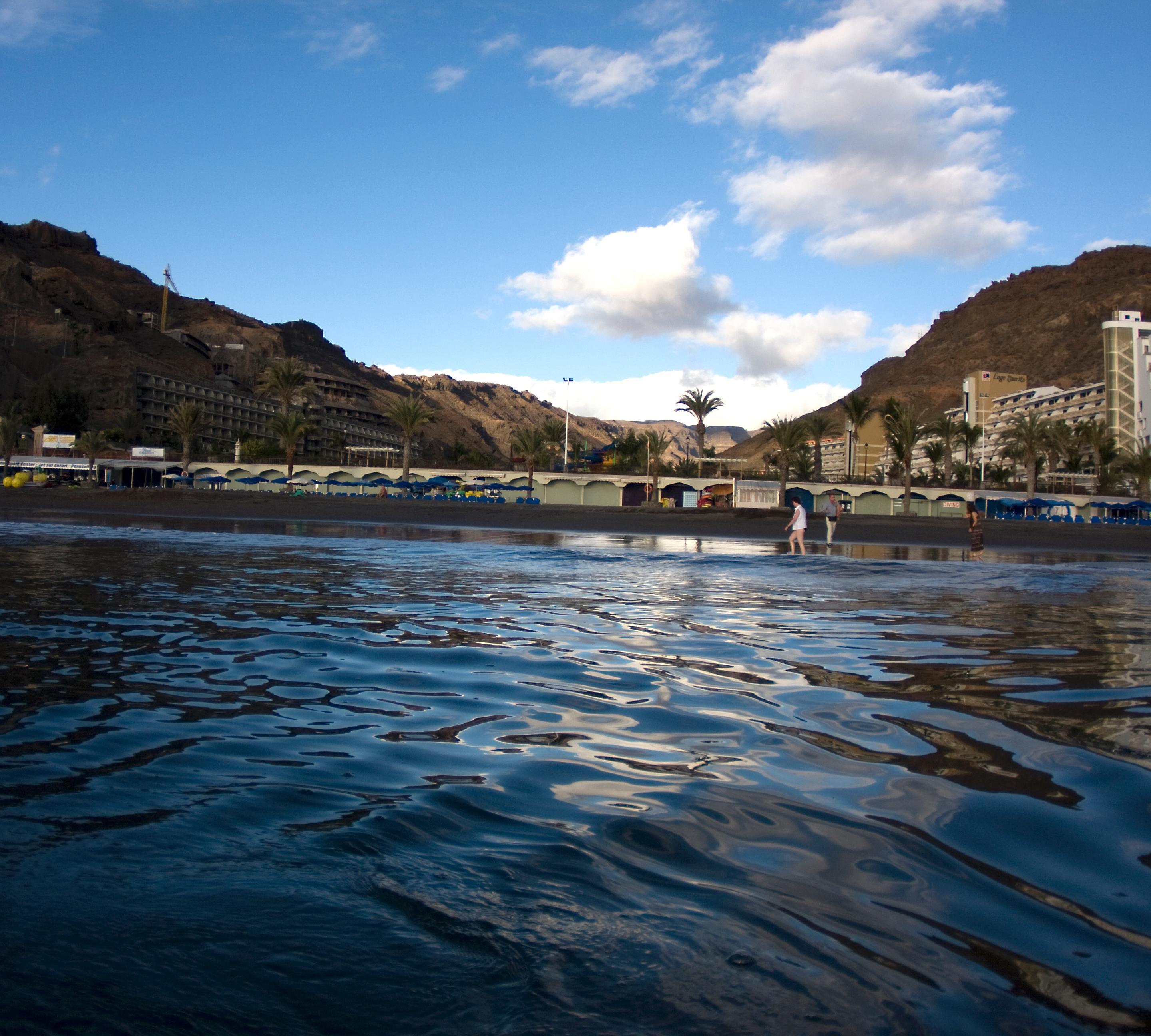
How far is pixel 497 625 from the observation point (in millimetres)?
7953

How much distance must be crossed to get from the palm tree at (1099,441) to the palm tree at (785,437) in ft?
105

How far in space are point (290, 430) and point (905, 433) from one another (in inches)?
1735

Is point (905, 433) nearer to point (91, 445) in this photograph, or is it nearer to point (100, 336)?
point (91, 445)

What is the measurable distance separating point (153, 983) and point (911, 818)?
2.32 metres

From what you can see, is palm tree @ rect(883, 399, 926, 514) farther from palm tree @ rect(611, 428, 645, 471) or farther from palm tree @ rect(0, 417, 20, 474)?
palm tree @ rect(0, 417, 20, 474)

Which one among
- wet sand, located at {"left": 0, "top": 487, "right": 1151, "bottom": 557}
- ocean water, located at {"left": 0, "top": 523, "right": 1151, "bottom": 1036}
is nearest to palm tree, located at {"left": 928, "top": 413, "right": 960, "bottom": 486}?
wet sand, located at {"left": 0, "top": 487, "right": 1151, "bottom": 557}

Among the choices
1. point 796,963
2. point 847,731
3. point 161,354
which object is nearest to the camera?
point 796,963

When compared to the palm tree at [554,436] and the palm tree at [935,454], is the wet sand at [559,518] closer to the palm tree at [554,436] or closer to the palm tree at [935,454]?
the palm tree at [554,436]

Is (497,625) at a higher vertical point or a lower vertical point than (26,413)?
lower

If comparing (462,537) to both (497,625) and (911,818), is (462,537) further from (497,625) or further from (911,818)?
(911,818)

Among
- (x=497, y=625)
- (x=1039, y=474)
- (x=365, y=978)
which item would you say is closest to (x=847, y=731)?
(x=365, y=978)

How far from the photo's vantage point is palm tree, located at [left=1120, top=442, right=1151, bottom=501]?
230 ft

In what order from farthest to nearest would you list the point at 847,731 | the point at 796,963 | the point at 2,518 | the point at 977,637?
the point at 2,518 < the point at 977,637 < the point at 847,731 < the point at 796,963

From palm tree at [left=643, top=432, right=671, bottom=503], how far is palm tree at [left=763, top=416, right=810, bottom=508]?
927 centimetres
